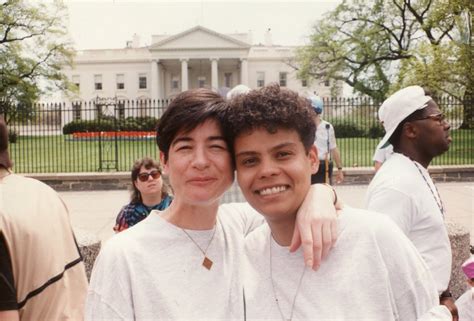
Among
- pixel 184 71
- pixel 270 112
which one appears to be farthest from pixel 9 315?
pixel 184 71

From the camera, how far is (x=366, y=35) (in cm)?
3572

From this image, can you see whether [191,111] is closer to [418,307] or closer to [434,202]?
[418,307]

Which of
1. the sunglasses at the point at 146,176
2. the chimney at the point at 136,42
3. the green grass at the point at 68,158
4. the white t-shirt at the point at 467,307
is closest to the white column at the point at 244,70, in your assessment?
the chimney at the point at 136,42

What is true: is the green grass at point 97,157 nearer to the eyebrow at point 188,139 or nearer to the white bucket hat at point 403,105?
the white bucket hat at point 403,105

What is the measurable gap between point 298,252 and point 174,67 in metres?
76.8

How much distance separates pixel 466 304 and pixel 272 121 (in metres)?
2.38

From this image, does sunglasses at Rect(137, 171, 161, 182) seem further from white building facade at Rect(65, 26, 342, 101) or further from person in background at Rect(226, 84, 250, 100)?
white building facade at Rect(65, 26, 342, 101)

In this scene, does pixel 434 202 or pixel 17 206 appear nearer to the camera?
pixel 17 206

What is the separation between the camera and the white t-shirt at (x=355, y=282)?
1449 millimetres

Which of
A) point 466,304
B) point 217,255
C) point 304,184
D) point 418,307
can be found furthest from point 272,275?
point 466,304

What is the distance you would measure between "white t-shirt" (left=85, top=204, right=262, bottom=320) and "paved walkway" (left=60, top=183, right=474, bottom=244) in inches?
235

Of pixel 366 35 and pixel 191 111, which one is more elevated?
pixel 366 35

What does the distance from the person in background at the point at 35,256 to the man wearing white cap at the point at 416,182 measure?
147cm

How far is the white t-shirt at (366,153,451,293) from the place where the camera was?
94.9 inches
